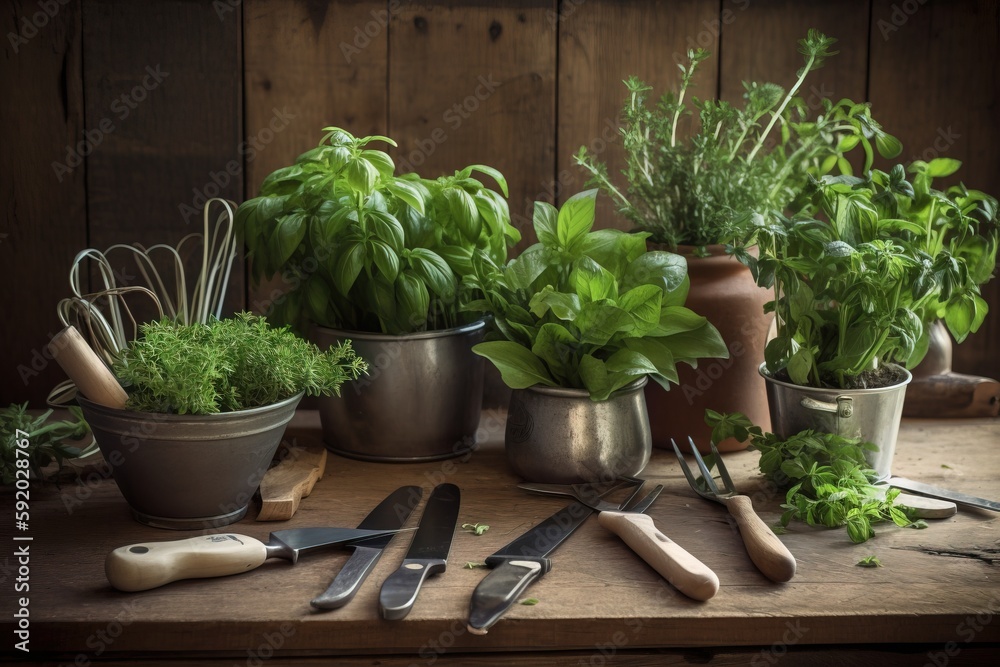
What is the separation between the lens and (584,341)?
Result: 970mm

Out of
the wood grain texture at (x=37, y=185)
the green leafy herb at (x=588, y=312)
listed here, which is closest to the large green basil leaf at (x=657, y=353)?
the green leafy herb at (x=588, y=312)

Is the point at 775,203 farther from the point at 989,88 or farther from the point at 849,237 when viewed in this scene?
the point at 989,88

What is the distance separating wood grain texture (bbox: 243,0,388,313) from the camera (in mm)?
1265

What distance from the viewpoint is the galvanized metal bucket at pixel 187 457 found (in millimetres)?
838

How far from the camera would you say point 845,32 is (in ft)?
4.29

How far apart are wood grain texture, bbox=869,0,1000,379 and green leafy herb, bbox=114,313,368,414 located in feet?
2.95

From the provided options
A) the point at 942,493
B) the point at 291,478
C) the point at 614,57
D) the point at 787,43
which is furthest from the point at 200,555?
the point at 787,43

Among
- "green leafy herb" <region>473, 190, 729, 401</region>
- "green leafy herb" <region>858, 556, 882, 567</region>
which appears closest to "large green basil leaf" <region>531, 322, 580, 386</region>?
"green leafy herb" <region>473, 190, 729, 401</region>

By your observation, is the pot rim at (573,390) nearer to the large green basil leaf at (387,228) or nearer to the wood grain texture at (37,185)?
the large green basil leaf at (387,228)

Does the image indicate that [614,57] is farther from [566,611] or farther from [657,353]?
[566,611]

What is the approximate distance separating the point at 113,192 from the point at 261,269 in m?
0.37

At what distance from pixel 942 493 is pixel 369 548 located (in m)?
0.61

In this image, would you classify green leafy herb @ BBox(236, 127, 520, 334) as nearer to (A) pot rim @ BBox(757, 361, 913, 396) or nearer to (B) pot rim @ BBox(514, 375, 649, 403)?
(B) pot rim @ BBox(514, 375, 649, 403)

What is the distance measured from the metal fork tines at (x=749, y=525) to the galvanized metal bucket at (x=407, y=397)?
0.86ft
